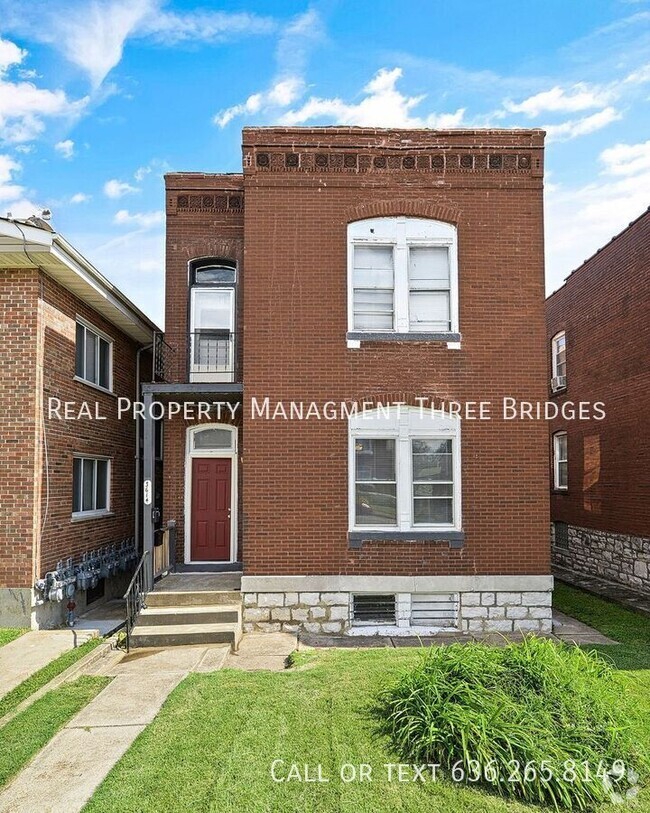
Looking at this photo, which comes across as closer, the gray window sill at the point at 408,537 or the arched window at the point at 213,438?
the gray window sill at the point at 408,537

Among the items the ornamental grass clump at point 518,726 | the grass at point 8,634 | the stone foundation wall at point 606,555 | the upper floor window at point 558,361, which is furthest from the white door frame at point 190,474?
the upper floor window at point 558,361

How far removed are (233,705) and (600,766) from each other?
353 centimetres

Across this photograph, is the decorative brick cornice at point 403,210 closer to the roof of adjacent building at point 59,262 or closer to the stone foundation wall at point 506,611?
the roof of adjacent building at point 59,262

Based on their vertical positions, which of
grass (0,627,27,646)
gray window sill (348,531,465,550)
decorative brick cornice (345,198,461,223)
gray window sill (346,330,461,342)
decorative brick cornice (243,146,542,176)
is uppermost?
decorative brick cornice (243,146,542,176)

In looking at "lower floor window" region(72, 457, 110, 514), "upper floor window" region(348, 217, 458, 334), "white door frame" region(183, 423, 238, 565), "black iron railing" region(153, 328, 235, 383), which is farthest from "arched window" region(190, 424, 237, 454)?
"upper floor window" region(348, 217, 458, 334)

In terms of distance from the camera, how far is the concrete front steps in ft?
28.6

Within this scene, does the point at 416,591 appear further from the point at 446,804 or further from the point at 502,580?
→ the point at 446,804

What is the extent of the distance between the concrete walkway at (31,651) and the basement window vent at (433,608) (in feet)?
17.1

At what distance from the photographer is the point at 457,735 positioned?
4996mm

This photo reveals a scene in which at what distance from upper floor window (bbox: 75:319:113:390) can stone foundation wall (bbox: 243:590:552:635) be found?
19.1ft

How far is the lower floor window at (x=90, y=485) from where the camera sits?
11.6 meters

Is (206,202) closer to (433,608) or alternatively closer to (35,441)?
(35,441)

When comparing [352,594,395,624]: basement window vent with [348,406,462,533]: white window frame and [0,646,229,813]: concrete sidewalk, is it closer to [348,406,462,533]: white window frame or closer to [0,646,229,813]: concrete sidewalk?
[348,406,462,533]: white window frame

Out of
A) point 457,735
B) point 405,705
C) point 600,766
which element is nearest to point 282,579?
point 405,705
